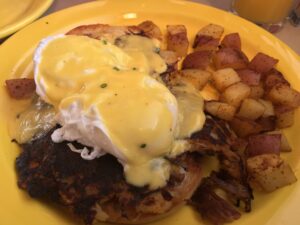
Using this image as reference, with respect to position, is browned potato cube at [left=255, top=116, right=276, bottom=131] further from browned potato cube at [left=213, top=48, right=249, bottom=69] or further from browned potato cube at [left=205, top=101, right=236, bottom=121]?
browned potato cube at [left=213, top=48, right=249, bottom=69]

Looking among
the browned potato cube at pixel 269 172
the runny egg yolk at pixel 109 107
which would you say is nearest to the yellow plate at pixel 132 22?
the browned potato cube at pixel 269 172

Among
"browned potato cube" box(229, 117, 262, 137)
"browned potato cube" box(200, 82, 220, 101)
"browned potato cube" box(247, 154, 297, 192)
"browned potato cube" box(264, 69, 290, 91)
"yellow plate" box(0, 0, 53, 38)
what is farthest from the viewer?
"yellow plate" box(0, 0, 53, 38)

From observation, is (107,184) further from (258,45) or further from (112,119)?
(258,45)

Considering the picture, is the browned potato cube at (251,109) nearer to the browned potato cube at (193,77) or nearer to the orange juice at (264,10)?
the browned potato cube at (193,77)

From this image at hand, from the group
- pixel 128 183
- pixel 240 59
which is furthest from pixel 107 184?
pixel 240 59

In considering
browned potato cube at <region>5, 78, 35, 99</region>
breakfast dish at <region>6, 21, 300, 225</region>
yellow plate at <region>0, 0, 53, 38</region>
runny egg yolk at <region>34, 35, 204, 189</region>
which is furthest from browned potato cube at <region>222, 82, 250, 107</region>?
yellow plate at <region>0, 0, 53, 38</region>
